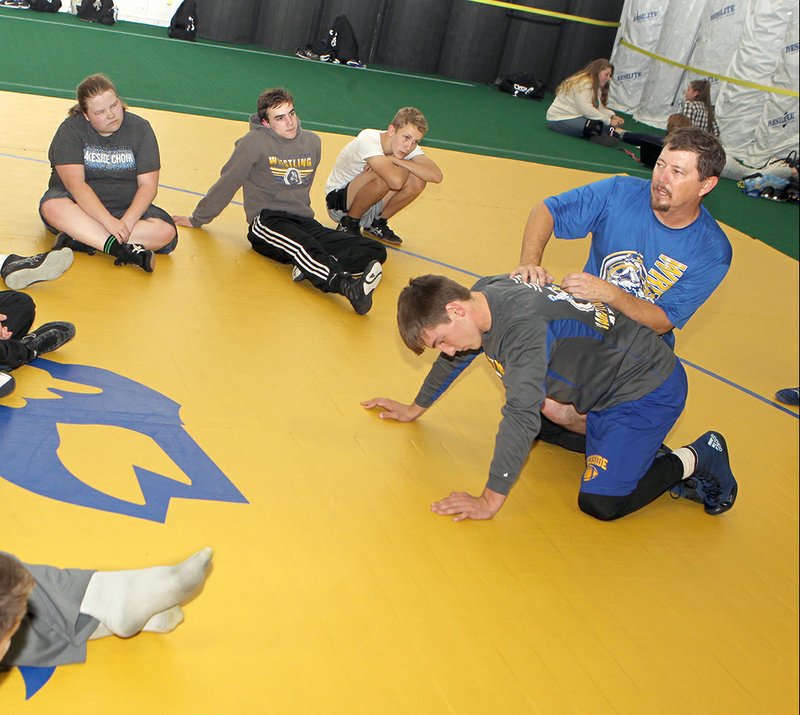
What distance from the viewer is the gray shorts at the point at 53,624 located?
2248mm

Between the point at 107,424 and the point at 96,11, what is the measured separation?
400 inches

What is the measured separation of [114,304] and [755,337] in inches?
139

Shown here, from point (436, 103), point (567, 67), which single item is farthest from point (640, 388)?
point (567, 67)

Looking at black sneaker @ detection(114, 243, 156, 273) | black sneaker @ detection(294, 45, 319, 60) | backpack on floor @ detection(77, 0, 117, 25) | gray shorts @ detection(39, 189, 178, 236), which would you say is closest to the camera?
black sneaker @ detection(114, 243, 156, 273)

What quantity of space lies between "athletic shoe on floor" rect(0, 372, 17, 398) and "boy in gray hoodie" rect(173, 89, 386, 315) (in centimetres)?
180

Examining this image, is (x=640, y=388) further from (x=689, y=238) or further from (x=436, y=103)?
(x=436, y=103)

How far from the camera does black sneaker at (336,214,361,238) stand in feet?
18.6

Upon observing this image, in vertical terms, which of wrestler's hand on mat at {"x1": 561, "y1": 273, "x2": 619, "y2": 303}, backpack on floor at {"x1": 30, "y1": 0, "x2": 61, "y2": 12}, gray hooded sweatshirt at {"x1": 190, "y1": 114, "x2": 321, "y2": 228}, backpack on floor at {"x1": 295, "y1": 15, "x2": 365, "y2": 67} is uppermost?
wrestler's hand on mat at {"x1": 561, "y1": 273, "x2": 619, "y2": 303}

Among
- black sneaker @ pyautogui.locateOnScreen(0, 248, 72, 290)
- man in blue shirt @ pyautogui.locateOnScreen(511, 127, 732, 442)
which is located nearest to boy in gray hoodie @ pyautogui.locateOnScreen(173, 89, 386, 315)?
black sneaker @ pyautogui.locateOnScreen(0, 248, 72, 290)

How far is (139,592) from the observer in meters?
2.33

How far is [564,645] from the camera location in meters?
2.75

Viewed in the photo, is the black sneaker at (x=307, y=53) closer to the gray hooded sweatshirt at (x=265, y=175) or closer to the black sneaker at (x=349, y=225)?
the black sneaker at (x=349, y=225)

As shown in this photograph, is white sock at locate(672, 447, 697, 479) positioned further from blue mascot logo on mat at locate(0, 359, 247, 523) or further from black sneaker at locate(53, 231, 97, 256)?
black sneaker at locate(53, 231, 97, 256)

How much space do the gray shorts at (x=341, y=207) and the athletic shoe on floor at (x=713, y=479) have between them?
9.32 ft
